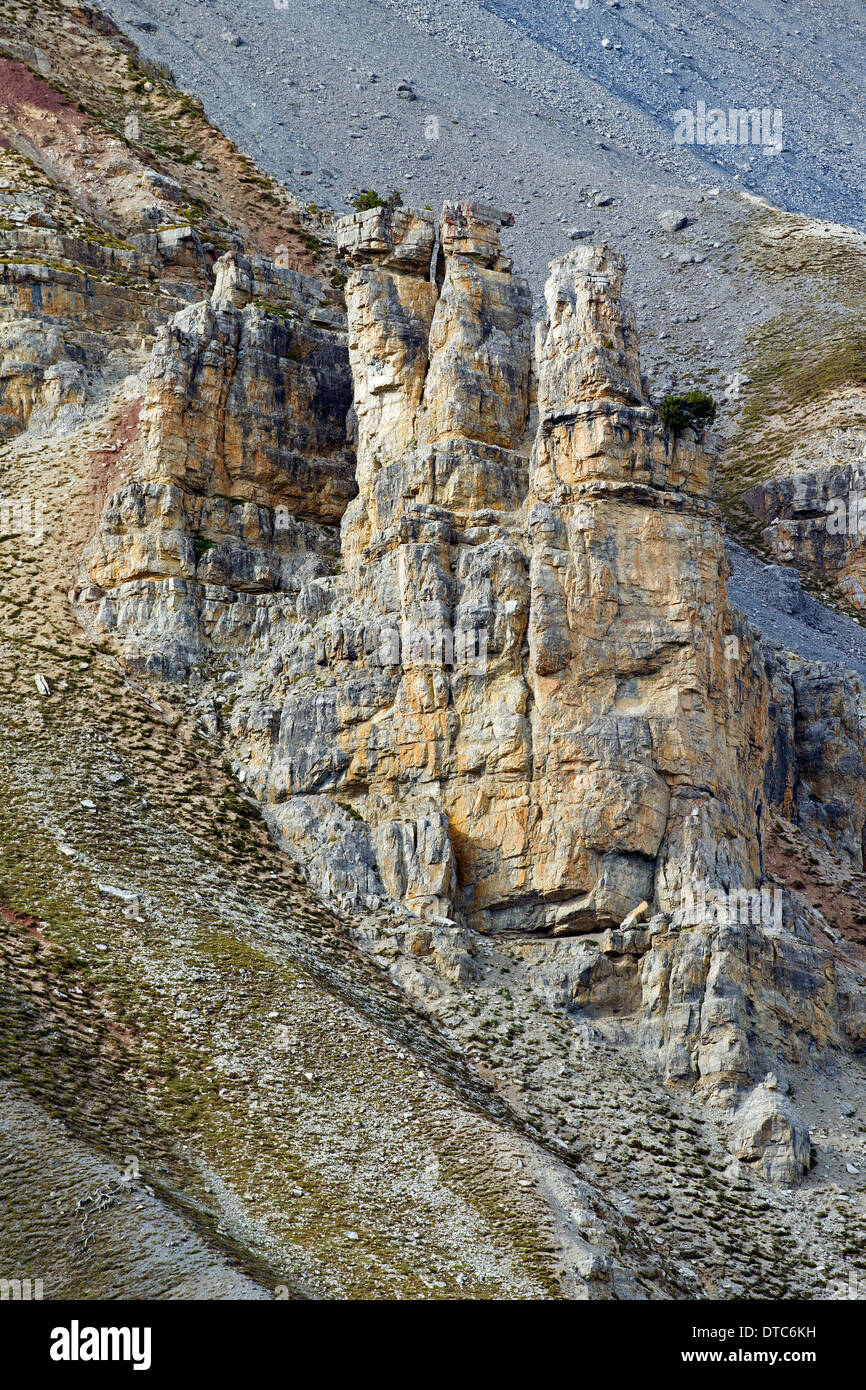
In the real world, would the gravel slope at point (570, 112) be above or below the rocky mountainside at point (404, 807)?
above

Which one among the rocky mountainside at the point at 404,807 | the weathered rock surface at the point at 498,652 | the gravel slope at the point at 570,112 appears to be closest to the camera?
the rocky mountainside at the point at 404,807

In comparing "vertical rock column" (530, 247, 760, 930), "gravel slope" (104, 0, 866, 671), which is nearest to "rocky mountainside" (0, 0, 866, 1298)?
"vertical rock column" (530, 247, 760, 930)

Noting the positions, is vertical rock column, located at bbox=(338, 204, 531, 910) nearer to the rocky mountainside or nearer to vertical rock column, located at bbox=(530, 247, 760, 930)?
the rocky mountainside

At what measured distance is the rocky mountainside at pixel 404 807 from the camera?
143 ft

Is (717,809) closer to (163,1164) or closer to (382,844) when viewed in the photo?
(382,844)

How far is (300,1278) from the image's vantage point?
38.4 meters

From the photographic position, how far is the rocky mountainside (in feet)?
143

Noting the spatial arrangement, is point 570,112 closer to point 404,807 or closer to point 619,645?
point 619,645

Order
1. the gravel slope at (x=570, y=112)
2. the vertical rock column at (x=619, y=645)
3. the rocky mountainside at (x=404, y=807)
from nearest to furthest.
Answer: the rocky mountainside at (x=404, y=807)
the vertical rock column at (x=619, y=645)
the gravel slope at (x=570, y=112)

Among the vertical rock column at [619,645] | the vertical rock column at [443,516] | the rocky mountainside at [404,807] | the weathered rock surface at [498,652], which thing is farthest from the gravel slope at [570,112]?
the vertical rock column at [619,645]

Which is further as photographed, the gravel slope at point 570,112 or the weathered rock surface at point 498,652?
the gravel slope at point 570,112

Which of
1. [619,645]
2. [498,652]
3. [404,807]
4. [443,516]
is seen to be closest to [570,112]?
[443,516]

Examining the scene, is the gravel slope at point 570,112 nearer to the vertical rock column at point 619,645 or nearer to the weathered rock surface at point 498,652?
the weathered rock surface at point 498,652

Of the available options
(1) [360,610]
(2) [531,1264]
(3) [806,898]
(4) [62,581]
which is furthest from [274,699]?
(2) [531,1264]
